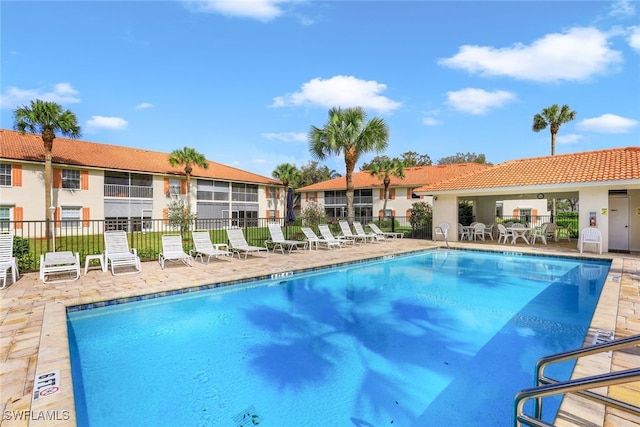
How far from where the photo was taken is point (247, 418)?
3564 mm

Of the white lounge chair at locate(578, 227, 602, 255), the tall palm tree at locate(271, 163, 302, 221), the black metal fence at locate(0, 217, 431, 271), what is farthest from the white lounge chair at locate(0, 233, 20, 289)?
the tall palm tree at locate(271, 163, 302, 221)

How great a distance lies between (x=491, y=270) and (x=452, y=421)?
29.6 ft

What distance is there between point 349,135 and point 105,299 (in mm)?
12975

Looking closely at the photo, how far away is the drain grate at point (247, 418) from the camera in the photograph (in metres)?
3.47

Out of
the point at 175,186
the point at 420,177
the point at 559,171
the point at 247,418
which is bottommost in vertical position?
the point at 247,418

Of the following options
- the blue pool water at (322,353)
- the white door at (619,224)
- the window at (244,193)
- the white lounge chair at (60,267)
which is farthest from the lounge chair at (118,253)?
the window at (244,193)

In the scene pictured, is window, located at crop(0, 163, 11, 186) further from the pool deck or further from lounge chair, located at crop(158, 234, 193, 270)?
lounge chair, located at crop(158, 234, 193, 270)

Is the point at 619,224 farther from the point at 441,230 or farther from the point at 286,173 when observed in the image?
the point at 286,173

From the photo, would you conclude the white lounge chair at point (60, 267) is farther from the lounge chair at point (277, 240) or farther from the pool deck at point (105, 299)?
the lounge chair at point (277, 240)

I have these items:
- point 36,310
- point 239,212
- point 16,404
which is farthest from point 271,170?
point 16,404

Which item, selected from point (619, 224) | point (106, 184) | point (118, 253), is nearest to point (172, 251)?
point (118, 253)

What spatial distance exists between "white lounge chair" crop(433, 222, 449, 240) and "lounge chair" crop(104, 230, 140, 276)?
14166 millimetres

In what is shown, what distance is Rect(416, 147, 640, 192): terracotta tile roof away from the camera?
13609 millimetres

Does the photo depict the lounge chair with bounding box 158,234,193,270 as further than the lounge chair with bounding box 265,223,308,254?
No
